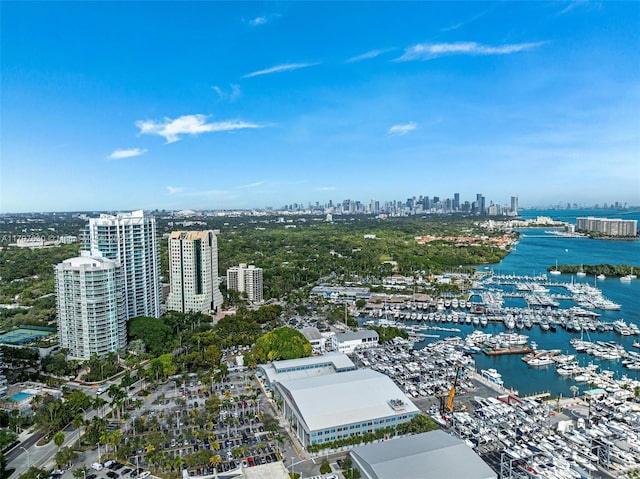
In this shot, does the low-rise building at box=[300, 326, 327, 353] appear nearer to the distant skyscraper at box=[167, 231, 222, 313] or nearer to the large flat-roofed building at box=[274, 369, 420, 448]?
the large flat-roofed building at box=[274, 369, 420, 448]

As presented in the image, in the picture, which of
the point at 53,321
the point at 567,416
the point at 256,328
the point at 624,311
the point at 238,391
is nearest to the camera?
the point at 567,416

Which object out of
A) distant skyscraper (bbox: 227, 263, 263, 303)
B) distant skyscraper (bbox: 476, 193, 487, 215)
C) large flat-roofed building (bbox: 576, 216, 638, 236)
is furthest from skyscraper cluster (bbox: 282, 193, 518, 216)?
distant skyscraper (bbox: 227, 263, 263, 303)

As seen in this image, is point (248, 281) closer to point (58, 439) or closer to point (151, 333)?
point (151, 333)

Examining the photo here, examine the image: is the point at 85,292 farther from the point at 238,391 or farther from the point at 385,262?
the point at 385,262

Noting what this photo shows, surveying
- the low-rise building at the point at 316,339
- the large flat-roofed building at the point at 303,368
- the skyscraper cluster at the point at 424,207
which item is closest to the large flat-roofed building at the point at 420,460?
the large flat-roofed building at the point at 303,368

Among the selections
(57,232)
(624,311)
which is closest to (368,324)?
(624,311)

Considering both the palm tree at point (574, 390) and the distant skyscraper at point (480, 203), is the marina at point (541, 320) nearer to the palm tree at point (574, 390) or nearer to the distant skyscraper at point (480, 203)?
the palm tree at point (574, 390)
